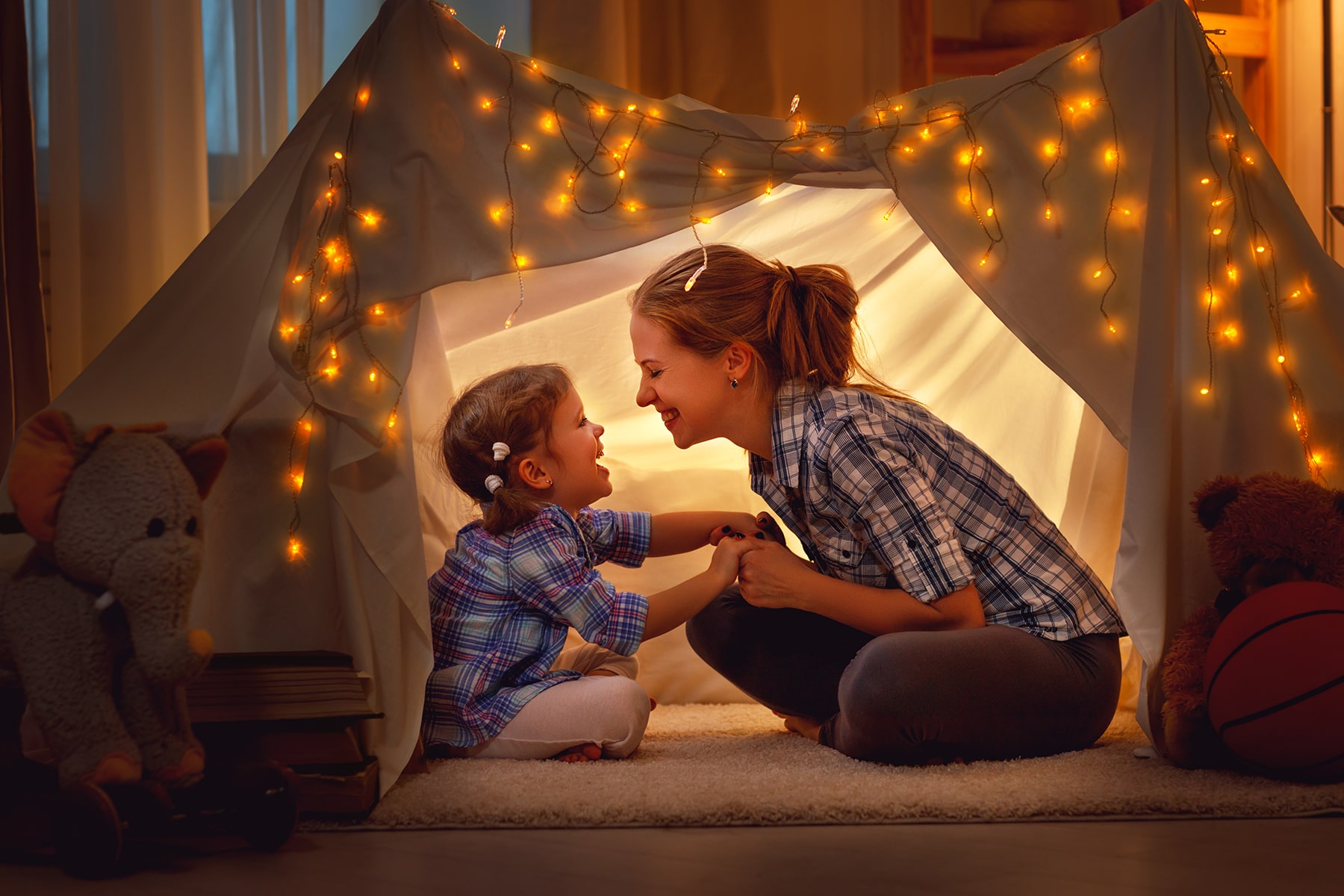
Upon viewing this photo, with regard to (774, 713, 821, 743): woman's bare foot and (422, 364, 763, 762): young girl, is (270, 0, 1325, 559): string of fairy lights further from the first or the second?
(774, 713, 821, 743): woman's bare foot

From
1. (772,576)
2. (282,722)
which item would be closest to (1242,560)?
(772,576)

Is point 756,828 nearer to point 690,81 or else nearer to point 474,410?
point 474,410

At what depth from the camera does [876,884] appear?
1.09m

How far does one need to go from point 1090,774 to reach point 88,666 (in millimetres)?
1137

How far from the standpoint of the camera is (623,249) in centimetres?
168

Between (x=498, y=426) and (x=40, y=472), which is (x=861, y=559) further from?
(x=40, y=472)

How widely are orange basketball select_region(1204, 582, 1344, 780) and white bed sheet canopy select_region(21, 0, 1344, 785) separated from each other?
0.42 feet

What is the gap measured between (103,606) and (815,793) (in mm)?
793

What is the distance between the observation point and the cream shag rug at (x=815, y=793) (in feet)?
4.38

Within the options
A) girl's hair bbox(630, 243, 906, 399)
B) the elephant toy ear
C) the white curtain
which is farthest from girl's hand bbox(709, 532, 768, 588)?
the white curtain

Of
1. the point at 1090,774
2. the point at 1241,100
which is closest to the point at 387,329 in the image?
the point at 1090,774

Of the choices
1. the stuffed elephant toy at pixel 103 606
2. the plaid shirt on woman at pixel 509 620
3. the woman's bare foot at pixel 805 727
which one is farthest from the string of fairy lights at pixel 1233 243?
the stuffed elephant toy at pixel 103 606

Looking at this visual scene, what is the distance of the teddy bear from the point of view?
150 cm

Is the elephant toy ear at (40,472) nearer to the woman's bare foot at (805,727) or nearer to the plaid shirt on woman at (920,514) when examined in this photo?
the plaid shirt on woman at (920,514)
